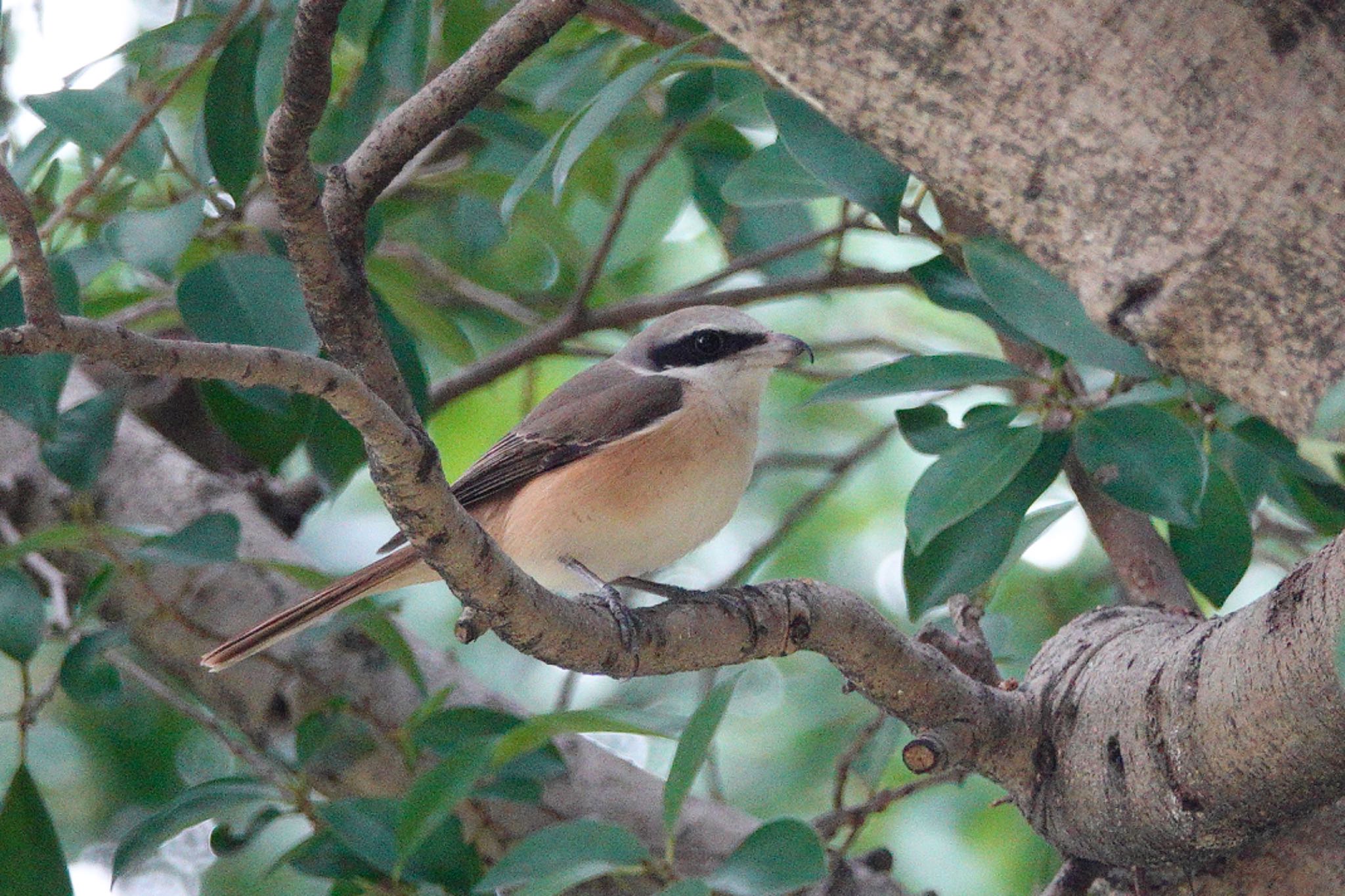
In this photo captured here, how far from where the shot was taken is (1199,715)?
7.17 ft

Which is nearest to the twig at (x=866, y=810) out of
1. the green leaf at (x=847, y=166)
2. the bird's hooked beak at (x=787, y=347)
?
the bird's hooked beak at (x=787, y=347)

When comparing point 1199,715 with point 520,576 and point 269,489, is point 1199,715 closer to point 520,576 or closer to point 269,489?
point 520,576

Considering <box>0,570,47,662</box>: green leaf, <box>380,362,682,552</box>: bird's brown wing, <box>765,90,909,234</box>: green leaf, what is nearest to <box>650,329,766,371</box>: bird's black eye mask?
<box>380,362,682,552</box>: bird's brown wing

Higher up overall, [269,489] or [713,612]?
[713,612]

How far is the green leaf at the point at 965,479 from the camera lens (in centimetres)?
268

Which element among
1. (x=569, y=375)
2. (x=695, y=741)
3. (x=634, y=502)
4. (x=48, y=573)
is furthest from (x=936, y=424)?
(x=569, y=375)

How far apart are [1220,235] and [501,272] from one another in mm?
3815

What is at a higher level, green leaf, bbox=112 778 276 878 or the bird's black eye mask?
the bird's black eye mask

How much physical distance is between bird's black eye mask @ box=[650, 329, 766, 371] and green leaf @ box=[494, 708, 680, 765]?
3.43ft

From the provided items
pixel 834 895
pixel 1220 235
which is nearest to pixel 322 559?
pixel 834 895

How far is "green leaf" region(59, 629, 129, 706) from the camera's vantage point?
11.3ft

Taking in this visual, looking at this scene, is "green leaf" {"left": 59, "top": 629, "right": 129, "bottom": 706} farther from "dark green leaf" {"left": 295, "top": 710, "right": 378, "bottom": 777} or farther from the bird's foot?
the bird's foot

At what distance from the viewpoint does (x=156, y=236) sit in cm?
304

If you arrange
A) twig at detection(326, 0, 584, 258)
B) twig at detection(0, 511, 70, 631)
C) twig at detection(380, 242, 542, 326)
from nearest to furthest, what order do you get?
twig at detection(326, 0, 584, 258) < twig at detection(0, 511, 70, 631) < twig at detection(380, 242, 542, 326)
